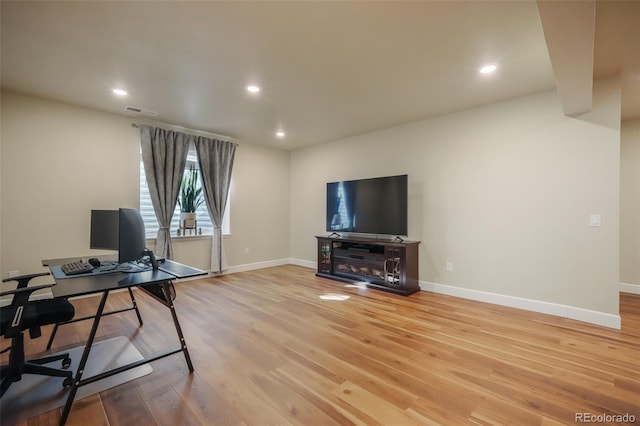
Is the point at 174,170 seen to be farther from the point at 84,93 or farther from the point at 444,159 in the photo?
the point at 444,159

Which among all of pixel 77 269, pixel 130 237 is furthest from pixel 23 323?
pixel 130 237

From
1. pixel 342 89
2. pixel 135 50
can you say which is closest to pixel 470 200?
pixel 342 89

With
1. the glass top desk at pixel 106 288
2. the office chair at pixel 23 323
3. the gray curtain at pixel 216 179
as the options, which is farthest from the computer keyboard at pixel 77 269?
the gray curtain at pixel 216 179

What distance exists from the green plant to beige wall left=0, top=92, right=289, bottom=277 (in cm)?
62

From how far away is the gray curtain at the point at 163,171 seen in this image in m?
4.25

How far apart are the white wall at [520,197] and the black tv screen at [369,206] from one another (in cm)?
26

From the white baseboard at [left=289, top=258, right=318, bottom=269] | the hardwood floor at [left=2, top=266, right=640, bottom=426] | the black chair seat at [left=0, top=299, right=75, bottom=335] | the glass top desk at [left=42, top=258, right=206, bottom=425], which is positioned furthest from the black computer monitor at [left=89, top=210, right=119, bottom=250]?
the white baseboard at [left=289, top=258, right=318, bottom=269]

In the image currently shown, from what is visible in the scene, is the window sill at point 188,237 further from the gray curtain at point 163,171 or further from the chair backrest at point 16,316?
the chair backrest at point 16,316

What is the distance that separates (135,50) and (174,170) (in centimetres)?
231

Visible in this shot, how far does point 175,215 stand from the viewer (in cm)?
479

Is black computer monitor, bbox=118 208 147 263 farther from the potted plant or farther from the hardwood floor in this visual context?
the potted plant

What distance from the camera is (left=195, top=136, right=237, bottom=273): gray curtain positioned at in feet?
16.1

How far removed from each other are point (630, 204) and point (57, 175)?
8104 mm

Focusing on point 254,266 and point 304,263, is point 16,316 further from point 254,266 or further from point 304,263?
point 304,263
